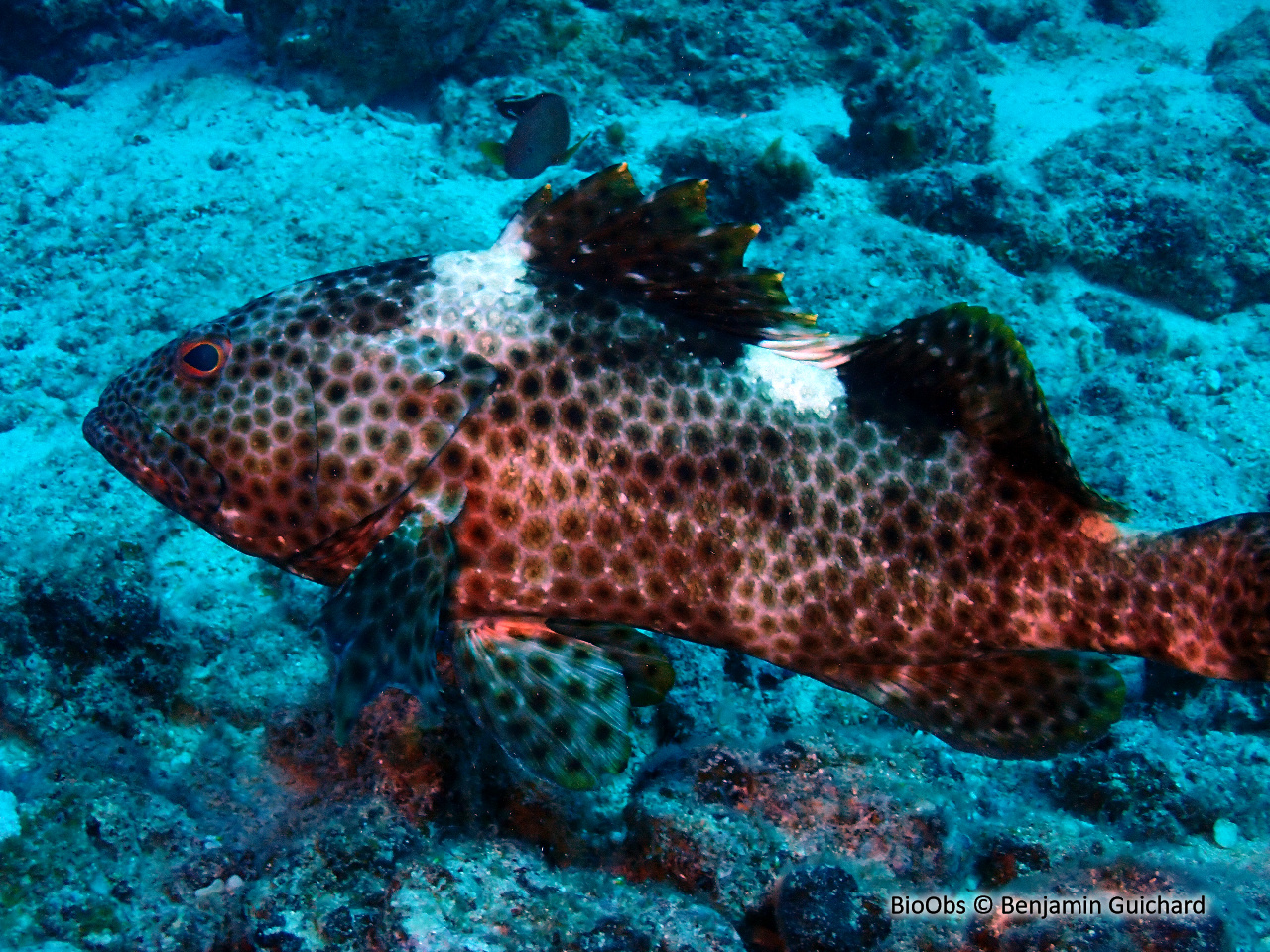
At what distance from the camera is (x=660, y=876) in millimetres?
3068

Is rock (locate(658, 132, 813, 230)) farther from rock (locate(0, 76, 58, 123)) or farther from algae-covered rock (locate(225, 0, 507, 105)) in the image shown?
rock (locate(0, 76, 58, 123))

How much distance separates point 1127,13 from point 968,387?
17823mm

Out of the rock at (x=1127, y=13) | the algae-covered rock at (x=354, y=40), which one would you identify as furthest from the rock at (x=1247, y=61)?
the algae-covered rock at (x=354, y=40)

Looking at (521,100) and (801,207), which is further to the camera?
(801,207)

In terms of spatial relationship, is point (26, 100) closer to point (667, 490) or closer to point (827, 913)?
point (667, 490)

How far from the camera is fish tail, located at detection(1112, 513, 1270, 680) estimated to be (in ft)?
8.21

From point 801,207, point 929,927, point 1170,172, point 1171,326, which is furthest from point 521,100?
point 1170,172

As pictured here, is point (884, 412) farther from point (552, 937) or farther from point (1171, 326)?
point (1171, 326)

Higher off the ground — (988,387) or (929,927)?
(988,387)

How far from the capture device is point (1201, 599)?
256 cm

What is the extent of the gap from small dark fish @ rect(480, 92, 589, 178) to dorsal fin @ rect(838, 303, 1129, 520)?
190 inches

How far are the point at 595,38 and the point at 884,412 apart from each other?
11.1 meters

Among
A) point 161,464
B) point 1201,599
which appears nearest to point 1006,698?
point 1201,599

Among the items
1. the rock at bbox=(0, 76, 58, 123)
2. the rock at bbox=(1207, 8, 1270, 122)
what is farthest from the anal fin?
the rock at bbox=(1207, 8, 1270, 122)
